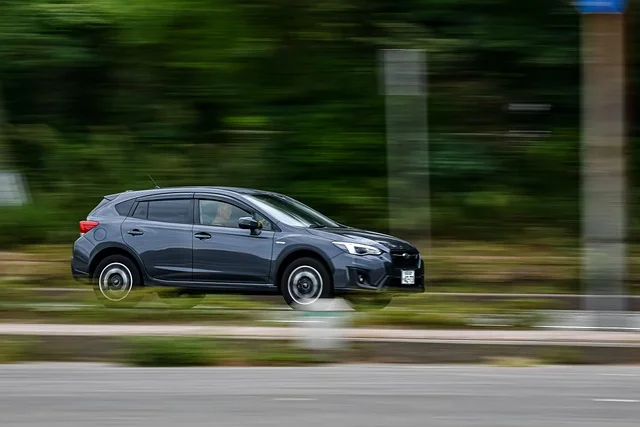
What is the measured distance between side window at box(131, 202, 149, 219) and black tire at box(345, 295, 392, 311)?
2.87 metres

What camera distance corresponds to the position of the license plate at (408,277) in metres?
13.7

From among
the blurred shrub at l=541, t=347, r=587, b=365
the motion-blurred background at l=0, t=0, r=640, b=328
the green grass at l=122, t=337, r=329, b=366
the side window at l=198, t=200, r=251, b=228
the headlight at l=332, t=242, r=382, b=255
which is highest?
the motion-blurred background at l=0, t=0, r=640, b=328

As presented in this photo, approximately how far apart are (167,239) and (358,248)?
7.97ft

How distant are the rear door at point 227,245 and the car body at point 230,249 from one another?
0.04 ft

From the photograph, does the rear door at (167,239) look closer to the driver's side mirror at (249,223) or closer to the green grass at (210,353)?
the driver's side mirror at (249,223)

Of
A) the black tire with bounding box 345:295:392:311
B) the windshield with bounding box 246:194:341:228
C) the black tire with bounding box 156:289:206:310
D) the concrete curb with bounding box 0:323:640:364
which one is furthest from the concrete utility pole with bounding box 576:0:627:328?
the black tire with bounding box 156:289:206:310

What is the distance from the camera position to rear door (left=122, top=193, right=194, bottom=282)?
14.1 metres

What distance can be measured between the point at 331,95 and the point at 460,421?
12.6m

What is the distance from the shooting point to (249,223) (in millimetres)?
13797

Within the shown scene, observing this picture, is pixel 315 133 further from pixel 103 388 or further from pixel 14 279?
pixel 103 388

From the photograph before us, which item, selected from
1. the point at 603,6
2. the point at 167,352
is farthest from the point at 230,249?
the point at 603,6

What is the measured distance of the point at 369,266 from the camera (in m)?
13.4

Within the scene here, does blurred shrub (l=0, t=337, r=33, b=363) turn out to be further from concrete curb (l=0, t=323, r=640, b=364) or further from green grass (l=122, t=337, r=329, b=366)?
green grass (l=122, t=337, r=329, b=366)

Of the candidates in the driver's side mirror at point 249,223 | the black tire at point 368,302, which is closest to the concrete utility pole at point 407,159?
the driver's side mirror at point 249,223
